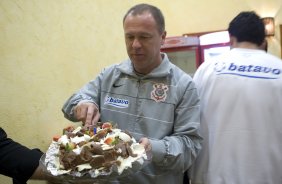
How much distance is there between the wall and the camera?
2233mm

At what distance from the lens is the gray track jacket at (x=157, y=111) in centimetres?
132

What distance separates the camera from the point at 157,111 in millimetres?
1382

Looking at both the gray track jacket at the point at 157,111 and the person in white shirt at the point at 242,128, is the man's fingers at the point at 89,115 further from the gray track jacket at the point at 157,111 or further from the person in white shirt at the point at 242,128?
the person in white shirt at the point at 242,128

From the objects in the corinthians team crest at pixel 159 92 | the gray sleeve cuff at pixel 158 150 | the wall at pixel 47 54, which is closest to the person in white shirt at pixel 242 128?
the corinthians team crest at pixel 159 92

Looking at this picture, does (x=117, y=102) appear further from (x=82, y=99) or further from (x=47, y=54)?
(x=47, y=54)

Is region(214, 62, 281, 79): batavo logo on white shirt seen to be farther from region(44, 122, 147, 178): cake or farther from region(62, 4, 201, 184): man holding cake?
region(44, 122, 147, 178): cake

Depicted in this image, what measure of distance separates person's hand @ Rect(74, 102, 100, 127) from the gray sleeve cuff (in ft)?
0.92

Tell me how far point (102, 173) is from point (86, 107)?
38 centimetres

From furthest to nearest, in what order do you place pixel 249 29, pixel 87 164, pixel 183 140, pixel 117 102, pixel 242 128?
pixel 249 29 → pixel 242 128 → pixel 117 102 → pixel 183 140 → pixel 87 164

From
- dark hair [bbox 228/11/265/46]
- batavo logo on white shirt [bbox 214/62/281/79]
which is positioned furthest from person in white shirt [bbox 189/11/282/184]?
dark hair [bbox 228/11/265/46]

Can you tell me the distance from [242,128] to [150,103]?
18.9 inches

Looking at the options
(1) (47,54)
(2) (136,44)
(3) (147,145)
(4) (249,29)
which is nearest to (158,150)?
(3) (147,145)

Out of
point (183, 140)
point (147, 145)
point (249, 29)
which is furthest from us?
point (249, 29)

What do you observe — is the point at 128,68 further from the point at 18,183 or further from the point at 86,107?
the point at 18,183
